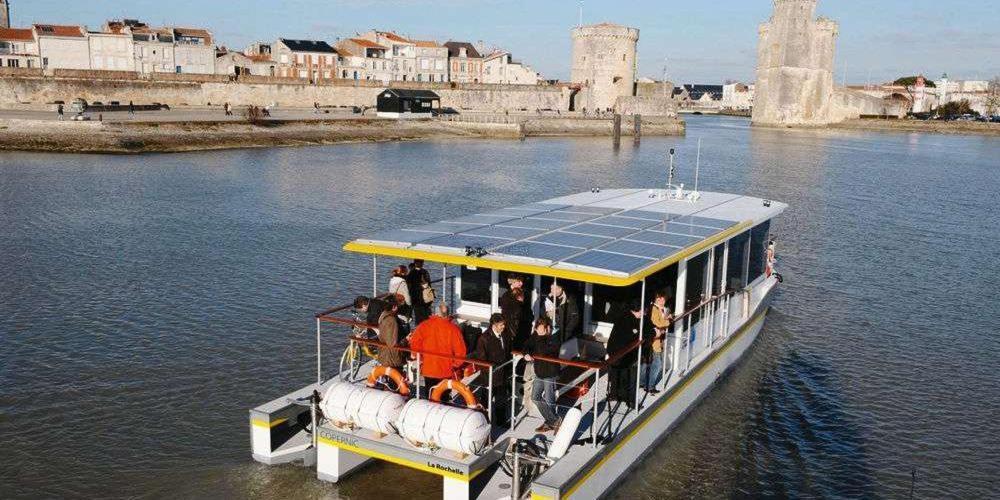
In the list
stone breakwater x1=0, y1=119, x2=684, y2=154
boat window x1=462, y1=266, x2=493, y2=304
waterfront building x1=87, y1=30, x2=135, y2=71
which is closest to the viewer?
boat window x1=462, y1=266, x2=493, y2=304

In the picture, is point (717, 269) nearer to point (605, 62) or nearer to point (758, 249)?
point (758, 249)

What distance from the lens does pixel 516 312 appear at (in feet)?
29.2

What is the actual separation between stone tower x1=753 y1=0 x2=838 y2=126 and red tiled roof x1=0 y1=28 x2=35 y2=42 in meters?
77.9

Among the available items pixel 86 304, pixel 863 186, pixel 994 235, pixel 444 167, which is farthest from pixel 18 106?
pixel 994 235

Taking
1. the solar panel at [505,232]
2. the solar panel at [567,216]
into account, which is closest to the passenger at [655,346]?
the solar panel at [505,232]

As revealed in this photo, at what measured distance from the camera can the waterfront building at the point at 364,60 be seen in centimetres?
9512

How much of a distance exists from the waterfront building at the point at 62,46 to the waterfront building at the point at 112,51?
24.0 inches

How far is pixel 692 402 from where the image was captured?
34.8ft

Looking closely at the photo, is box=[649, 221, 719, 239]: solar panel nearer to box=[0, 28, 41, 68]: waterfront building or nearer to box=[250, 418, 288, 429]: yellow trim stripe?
box=[250, 418, 288, 429]: yellow trim stripe

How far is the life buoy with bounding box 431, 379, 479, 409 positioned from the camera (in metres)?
7.92

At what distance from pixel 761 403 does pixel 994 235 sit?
61.2 feet

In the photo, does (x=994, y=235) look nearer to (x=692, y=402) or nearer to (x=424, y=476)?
(x=692, y=402)

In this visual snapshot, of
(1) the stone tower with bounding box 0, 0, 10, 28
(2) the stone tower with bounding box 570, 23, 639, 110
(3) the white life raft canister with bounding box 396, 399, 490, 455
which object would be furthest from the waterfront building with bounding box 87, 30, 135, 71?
(3) the white life raft canister with bounding box 396, 399, 490, 455

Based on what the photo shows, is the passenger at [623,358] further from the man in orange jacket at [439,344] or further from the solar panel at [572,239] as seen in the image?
the man in orange jacket at [439,344]
